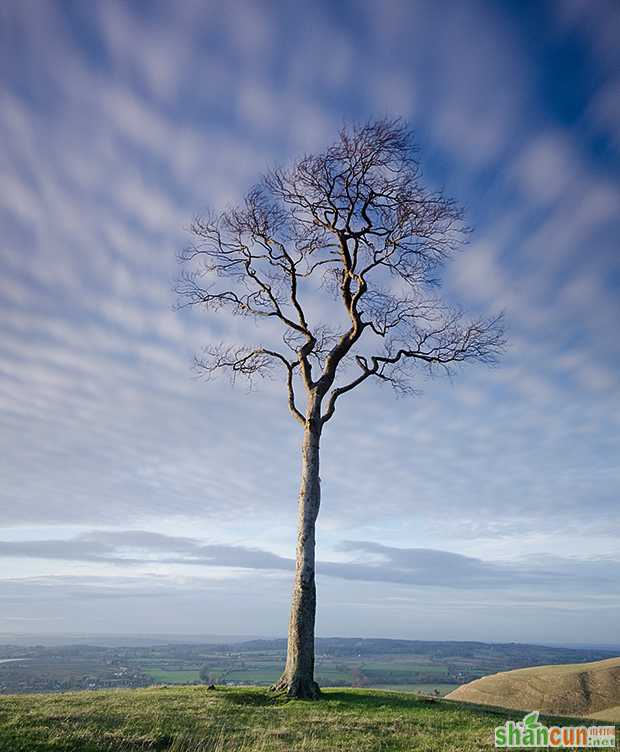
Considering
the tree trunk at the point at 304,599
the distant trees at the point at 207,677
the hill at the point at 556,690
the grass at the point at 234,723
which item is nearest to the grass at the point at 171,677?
the distant trees at the point at 207,677

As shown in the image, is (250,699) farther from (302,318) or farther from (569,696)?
(569,696)

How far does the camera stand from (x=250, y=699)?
1491 cm

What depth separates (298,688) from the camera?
1584 centimetres

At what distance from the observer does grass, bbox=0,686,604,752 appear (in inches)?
364

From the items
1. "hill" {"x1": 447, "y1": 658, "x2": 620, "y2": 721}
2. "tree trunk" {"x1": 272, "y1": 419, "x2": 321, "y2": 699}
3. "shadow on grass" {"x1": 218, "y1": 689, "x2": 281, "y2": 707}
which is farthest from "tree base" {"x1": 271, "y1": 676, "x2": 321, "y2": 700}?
"hill" {"x1": 447, "y1": 658, "x2": 620, "y2": 721}

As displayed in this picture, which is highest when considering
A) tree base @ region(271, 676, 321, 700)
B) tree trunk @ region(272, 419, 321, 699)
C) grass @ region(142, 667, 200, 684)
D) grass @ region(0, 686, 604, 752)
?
tree trunk @ region(272, 419, 321, 699)

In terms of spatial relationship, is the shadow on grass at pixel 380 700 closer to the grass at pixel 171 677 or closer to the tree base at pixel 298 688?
the tree base at pixel 298 688

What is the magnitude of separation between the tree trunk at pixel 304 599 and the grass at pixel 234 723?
70cm

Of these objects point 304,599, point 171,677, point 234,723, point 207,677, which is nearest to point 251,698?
point 304,599

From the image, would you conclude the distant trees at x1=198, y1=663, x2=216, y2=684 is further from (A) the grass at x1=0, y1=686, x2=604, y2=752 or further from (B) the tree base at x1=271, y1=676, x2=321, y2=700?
(A) the grass at x1=0, y1=686, x2=604, y2=752

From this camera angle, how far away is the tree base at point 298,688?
15.7m

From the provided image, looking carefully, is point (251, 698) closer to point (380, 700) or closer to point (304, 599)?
point (304, 599)

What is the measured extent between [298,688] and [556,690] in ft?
50.4

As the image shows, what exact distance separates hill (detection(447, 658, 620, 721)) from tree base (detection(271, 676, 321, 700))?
35.7 feet
